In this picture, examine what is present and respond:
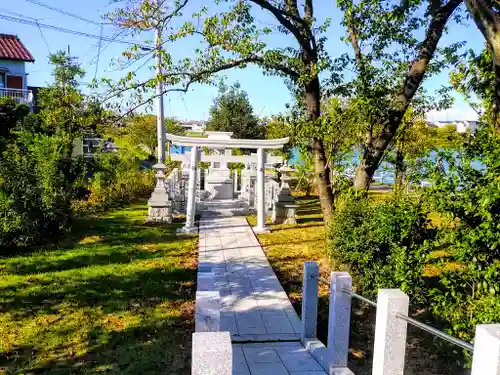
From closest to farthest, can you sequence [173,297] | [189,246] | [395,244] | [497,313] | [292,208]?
[497,313]
[395,244]
[173,297]
[189,246]
[292,208]

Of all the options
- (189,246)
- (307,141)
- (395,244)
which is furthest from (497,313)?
(189,246)

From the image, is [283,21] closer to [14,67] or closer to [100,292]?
[100,292]

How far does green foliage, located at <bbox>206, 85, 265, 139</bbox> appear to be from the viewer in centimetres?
2006

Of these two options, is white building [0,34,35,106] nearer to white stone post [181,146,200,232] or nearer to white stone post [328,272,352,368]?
white stone post [181,146,200,232]

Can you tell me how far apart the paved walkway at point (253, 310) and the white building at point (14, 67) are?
615 inches

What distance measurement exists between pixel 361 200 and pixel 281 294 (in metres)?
1.74

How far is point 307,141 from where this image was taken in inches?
292

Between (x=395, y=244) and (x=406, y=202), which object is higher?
(x=406, y=202)

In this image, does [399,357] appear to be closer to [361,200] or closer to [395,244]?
[395,244]

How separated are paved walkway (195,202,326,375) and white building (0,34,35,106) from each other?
51.3ft

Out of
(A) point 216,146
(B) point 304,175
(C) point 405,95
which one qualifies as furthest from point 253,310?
(B) point 304,175

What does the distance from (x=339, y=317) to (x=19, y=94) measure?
20.2m

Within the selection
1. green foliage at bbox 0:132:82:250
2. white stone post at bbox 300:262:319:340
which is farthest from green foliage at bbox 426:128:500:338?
green foliage at bbox 0:132:82:250

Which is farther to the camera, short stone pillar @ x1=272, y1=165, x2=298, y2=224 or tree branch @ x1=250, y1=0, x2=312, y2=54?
short stone pillar @ x1=272, y1=165, x2=298, y2=224
